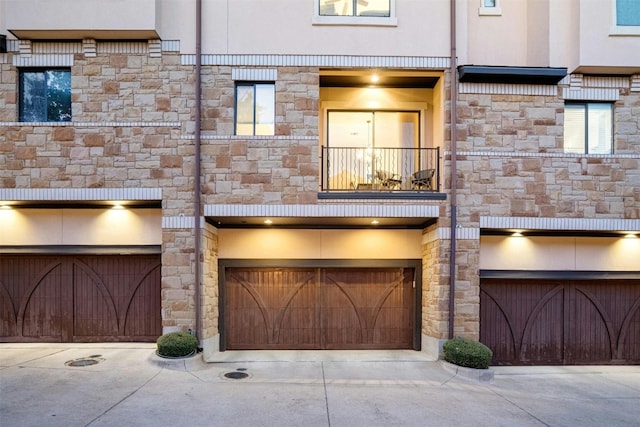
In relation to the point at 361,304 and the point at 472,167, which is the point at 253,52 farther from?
the point at 361,304

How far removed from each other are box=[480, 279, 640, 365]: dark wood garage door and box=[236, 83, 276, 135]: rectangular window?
21.2ft

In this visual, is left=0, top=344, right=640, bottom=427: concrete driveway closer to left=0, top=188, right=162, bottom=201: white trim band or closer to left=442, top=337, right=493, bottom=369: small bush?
left=442, top=337, right=493, bottom=369: small bush

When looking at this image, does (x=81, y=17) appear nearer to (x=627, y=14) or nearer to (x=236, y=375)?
(x=236, y=375)

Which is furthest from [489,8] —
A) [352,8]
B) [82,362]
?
[82,362]

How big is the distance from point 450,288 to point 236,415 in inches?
210

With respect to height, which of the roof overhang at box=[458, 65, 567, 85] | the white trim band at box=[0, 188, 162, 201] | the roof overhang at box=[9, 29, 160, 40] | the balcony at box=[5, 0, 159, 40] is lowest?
the white trim band at box=[0, 188, 162, 201]

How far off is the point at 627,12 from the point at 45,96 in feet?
43.9

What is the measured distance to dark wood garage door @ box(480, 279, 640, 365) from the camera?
10.5 m

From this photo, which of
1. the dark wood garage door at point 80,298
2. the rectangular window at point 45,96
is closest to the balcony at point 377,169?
the dark wood garage door at point 80,298

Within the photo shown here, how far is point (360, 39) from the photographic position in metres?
9.84

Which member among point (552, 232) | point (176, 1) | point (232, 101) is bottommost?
→ point (552, 232)

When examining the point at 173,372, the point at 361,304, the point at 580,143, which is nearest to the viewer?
the point at 173,372

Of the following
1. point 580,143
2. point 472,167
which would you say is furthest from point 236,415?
point 580,143

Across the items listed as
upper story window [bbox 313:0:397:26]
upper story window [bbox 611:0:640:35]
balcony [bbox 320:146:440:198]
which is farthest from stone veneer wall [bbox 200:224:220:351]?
upper story window [bbox 611:0:640:35]
